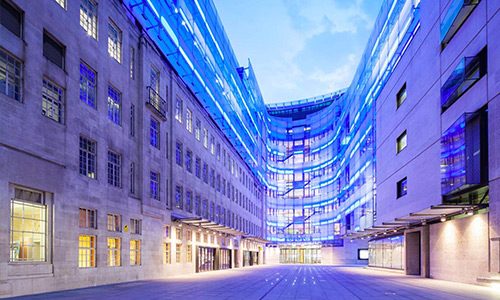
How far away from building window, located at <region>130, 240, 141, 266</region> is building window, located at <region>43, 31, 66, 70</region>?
41.2 feet

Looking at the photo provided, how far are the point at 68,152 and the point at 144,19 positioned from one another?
13722 millimetres

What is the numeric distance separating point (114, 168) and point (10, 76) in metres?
10.1

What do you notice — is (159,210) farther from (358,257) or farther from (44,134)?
(358,257)

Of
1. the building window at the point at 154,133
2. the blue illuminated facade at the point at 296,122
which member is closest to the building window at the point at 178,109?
the blue illuminated facade at the point at 296,122

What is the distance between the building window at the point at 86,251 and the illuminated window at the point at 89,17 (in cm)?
1095

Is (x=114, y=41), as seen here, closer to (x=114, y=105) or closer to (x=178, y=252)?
(x=114, y=105)

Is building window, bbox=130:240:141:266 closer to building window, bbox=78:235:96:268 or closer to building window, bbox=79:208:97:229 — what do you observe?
building window, bbox=78:235:96:268

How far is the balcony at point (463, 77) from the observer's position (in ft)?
76.6

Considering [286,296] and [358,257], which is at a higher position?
[286,296]

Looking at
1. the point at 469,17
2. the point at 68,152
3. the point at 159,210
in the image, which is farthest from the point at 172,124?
the point at 469,17

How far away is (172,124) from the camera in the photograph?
36562mm

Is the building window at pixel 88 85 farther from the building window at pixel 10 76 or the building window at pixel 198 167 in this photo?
the building window at pixel 198 167

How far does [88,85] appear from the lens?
24.2 meters

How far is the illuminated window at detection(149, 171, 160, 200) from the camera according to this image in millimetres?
32334
